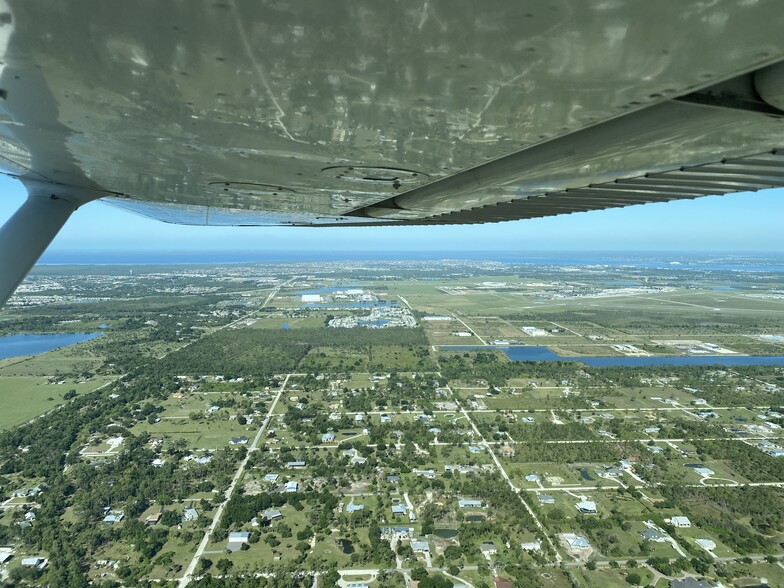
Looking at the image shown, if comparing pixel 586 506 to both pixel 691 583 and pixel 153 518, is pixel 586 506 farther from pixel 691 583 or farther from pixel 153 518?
pixel 153 518

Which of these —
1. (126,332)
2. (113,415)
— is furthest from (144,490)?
(126,332)

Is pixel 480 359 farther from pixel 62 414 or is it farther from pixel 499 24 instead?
pixel 499 24

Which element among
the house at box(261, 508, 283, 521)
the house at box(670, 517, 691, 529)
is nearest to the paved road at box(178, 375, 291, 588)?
the house at box(261, 508, 283, 521)

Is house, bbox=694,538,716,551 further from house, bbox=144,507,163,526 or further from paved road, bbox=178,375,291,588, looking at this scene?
house, bbox=144,507,163,526

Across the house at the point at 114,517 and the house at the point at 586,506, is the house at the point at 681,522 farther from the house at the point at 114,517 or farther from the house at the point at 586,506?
the house at the point at 114,517

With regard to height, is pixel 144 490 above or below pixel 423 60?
below

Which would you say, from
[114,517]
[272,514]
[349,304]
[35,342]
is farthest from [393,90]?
Answer: [349,304]
